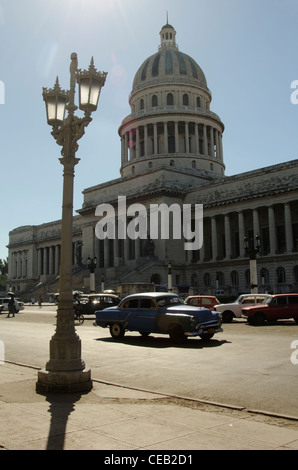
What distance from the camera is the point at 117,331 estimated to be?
770 inches

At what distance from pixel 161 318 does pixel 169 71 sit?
74.6m

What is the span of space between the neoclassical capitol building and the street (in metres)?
22.8

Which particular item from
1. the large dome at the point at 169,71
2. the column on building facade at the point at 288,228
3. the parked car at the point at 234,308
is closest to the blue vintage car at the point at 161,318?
the parked car at the point at 234,308

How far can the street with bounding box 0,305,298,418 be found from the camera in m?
9.47

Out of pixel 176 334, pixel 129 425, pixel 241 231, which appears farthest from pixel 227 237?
pixel 129 425

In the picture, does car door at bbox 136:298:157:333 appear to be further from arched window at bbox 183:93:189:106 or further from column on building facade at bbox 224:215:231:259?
arched window at bbox 183:93:189:106

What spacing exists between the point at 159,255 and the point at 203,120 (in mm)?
30751

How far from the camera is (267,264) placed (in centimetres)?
5672

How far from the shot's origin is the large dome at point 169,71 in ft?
277

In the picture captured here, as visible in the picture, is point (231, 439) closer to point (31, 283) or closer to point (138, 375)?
point (138, 375)

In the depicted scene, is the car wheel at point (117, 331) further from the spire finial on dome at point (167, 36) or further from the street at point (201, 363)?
the spire finial on dome at point (167, 36)

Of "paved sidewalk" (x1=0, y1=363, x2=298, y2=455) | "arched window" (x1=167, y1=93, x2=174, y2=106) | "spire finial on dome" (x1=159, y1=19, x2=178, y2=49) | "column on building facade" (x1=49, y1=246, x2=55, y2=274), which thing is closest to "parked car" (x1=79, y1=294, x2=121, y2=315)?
"paved sidewalk" (x1=0, y1=363, x2=298, y2=455)
